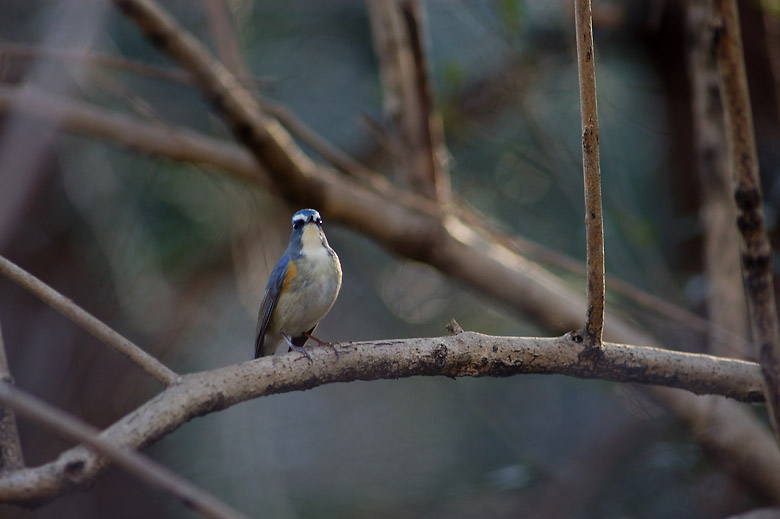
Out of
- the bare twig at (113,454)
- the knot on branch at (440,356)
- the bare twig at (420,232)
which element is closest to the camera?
the bare twig at (113,454)

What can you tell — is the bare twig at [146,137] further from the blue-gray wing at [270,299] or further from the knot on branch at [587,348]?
the knot on branch at [587,348]

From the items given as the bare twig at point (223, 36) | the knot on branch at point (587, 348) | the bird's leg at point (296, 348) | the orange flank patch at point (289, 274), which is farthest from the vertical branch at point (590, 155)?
the bare twig at point (223, 36)

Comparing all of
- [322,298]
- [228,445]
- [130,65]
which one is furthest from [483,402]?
[130,65]

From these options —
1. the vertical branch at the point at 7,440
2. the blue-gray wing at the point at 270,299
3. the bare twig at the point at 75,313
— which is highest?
the blue-gray wing at the point at 270,299

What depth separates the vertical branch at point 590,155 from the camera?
1.66m

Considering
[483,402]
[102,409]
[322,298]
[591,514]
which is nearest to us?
[322,298]

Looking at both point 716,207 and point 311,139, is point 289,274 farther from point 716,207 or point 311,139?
point 716,207

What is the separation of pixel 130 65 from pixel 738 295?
3.18 m

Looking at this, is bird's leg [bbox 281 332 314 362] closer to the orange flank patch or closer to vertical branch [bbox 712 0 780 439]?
the orange flank patch

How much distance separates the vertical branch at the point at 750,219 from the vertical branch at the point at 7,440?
162 centimetres

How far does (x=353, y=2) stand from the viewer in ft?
17.4

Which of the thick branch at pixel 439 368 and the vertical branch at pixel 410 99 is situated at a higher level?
the vertical branch at pixel 410 99

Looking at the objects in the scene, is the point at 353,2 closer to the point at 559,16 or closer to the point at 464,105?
the point at 464,105

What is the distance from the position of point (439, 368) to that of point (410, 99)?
2.33 m
